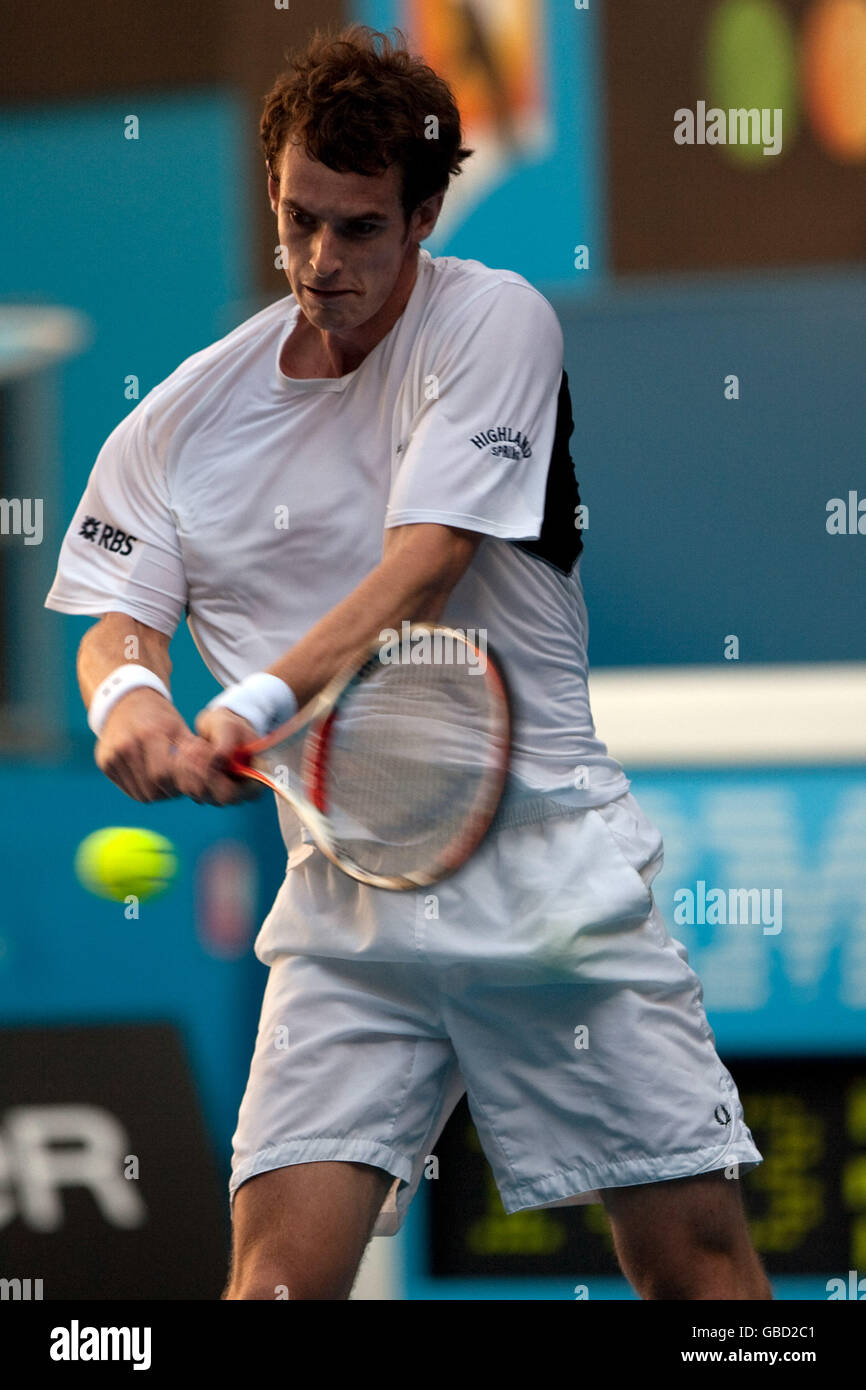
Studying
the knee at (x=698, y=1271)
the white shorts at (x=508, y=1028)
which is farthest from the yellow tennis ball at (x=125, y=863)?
the knee at (x=698, y=1271)

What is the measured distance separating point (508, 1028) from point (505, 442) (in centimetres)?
61

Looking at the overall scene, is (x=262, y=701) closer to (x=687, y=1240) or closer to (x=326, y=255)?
(x=326, y=255)

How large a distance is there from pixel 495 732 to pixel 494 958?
0.23 meters

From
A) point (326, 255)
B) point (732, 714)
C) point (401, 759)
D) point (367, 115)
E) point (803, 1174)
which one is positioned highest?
point (367, 115)

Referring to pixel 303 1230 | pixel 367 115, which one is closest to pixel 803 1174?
pixel 303 1230

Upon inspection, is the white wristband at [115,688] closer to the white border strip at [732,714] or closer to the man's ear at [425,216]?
the man's ear at [425,216]

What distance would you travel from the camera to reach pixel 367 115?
1919 mm

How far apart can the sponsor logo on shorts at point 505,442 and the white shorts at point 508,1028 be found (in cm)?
38

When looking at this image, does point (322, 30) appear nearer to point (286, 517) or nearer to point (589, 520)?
point (589, 520)

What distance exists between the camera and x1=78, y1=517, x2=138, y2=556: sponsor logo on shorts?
2078 millimetres

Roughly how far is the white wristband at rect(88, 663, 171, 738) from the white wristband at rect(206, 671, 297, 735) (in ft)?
0.33

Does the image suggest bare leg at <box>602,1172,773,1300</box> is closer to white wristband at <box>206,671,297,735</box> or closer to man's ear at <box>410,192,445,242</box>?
white wristband at <box>206,671,297,735</box>
